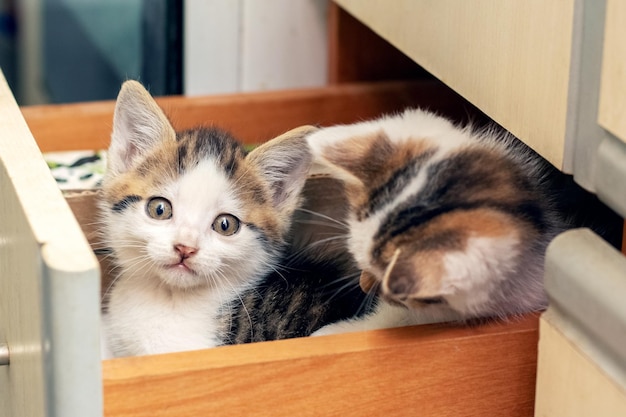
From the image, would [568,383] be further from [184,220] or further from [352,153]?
[184,220]

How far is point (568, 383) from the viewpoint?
0.69 m

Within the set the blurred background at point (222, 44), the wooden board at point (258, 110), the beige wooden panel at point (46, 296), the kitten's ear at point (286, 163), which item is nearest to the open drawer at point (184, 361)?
the beige wooden panel at point (46, 296)

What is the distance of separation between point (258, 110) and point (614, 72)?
2.80 feet

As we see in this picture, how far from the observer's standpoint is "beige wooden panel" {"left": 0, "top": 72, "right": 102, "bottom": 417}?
1.99 ft

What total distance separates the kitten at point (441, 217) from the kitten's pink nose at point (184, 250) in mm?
150

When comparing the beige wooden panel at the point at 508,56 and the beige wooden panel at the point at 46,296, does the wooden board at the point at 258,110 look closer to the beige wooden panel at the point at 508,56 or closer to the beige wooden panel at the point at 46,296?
the beige wooden panel at the point at 508,56

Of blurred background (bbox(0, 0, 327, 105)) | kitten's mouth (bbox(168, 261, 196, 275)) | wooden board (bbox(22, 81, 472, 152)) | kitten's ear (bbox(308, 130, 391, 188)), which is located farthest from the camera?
blurred background (bbox(0, 0, 327, 105))

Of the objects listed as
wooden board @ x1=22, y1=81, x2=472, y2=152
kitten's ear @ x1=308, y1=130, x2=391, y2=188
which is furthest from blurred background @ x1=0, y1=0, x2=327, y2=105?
kitten's ear @ x1=308, y1=130, x2=391, y2=188

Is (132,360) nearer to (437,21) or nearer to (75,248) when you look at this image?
(75,248)

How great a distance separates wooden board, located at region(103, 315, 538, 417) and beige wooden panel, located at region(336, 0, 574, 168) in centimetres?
16

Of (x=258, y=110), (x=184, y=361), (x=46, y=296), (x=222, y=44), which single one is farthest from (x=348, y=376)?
(x=222, y=44)

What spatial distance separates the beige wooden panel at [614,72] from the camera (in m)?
0.60

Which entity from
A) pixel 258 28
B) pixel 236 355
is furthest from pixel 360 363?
pixel 258 28

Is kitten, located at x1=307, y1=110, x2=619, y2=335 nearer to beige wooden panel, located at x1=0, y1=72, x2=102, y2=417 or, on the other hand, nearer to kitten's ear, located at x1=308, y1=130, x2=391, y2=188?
kitten's ear, located at x1=308, y1=130, x2=391, y2=188
